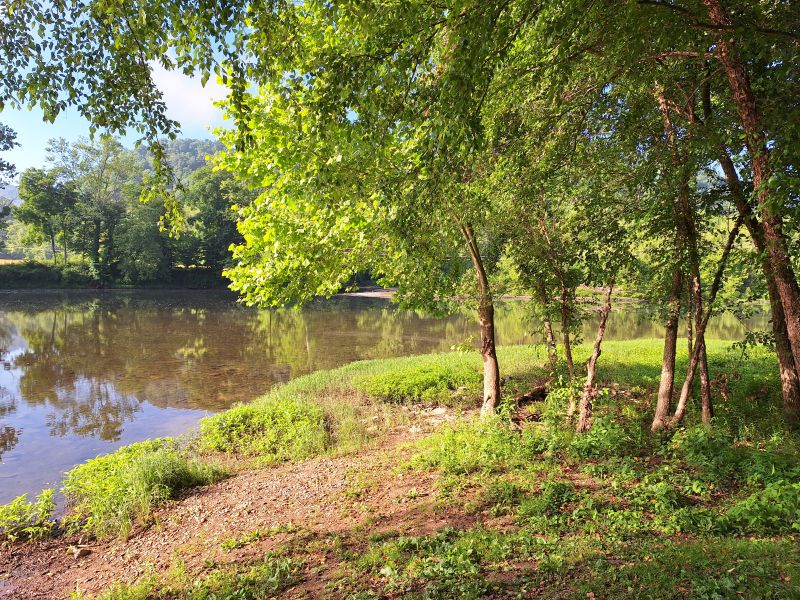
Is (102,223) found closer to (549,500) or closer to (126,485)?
(126,485)

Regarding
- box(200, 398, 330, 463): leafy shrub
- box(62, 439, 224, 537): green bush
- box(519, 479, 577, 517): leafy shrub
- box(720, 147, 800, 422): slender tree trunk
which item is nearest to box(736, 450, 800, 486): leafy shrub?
box(720, 147, 800, 422): slender tree trunk

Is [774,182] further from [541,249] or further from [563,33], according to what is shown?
[541,249]

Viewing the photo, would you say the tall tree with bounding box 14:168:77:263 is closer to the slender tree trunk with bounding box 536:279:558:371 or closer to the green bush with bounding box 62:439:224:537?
the green bush with bounding box 62:439:224:537

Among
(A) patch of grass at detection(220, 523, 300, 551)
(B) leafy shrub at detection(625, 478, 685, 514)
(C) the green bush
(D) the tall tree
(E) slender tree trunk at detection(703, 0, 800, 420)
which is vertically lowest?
(C) the green bush

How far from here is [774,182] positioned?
420 centimetres

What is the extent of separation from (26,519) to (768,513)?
410 inches

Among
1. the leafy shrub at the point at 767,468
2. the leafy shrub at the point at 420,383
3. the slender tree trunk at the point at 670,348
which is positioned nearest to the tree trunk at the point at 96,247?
the leafy shrub at the point at 420,383

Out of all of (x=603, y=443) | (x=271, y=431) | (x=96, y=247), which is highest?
(x=96, y=247)

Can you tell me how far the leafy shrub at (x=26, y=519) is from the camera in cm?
754

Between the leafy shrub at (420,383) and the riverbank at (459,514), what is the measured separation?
8.33 ft

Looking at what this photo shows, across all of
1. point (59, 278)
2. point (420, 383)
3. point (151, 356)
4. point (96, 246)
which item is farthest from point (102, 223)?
point (420, 383)

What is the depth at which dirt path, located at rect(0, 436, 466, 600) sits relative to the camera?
19.9 feet

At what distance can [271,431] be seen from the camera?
1129 cm

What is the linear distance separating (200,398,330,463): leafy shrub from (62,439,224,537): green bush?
126cm
